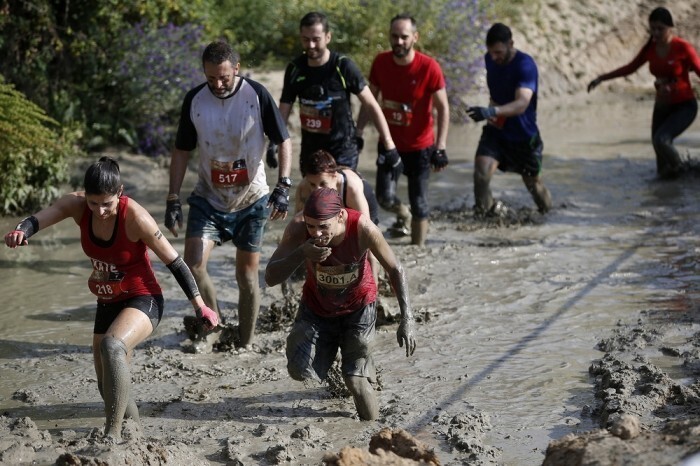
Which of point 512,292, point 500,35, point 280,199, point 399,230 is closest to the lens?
point 280,199

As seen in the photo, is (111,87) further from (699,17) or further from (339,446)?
(699,17)

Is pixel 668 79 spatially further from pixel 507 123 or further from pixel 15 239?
pixel 15 239

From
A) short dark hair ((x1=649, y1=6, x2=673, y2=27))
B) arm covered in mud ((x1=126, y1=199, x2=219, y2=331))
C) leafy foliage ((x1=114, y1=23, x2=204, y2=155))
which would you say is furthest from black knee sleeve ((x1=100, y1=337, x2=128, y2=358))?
short dark hair ((x1=649, y1=6, x2=673, y2=27))

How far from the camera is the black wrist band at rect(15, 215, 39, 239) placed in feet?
17.5

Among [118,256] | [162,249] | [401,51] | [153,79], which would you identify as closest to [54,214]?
[118,256]

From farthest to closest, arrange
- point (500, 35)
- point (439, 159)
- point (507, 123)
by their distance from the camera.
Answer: point (507, 123), point (500, 35), point (439, 159)

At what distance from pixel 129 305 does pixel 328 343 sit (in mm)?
1146

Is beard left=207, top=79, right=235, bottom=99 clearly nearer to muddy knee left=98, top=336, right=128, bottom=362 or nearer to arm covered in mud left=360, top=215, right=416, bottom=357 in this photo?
arm covered in mud left=360, top=215, right=416, bottom=357

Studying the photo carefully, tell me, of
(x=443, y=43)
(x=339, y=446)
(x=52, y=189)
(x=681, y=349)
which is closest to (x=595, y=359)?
(x=681, y=349)

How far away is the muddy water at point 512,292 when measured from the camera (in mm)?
6012

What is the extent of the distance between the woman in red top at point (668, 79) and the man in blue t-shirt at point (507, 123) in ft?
7.07

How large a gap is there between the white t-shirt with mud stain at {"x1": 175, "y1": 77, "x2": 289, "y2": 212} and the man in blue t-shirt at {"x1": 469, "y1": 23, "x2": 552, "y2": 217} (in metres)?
3.20

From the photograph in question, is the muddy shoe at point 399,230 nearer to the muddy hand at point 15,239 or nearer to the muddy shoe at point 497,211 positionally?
the muddy shoe at point 497,211

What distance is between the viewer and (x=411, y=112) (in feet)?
29.4
